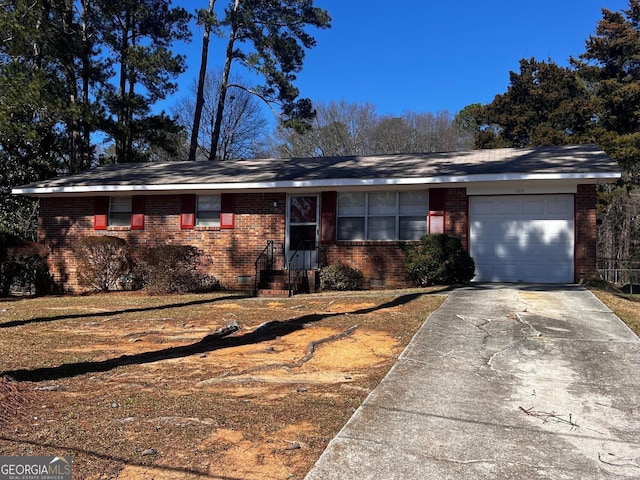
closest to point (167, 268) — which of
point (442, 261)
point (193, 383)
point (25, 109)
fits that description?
point (442, 261)

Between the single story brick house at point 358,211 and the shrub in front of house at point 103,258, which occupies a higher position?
the single story brick house at point 358,211

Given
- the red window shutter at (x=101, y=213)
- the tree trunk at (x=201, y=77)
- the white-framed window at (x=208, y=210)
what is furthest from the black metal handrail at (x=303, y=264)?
the tree trunk at (x=201, y=77)

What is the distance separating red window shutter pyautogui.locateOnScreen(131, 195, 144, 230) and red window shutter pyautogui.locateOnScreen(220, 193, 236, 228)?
2.67 metres

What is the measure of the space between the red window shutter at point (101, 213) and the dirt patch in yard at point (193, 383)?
657 cm

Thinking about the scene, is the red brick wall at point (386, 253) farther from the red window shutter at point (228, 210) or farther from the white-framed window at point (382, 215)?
the red window shutter at point (228, 210)

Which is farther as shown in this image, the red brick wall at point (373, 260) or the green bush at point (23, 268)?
the green bush at point (23, 268)

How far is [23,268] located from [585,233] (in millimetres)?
15586

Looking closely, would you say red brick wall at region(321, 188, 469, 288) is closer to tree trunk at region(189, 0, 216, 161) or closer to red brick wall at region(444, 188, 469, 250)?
red brick wall at region(444, 188, 469, 250)

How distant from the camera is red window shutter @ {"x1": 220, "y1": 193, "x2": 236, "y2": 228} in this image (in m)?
15.3

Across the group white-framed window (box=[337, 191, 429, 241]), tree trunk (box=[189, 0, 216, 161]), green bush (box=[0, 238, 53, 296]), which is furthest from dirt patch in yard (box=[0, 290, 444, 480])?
tree trunk (box=[189, 0, 216, 161])

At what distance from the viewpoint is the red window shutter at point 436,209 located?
13.8 m

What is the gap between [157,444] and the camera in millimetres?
3705

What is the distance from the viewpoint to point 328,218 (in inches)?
577

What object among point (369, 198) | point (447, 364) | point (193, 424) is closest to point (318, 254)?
point (369, 198)
